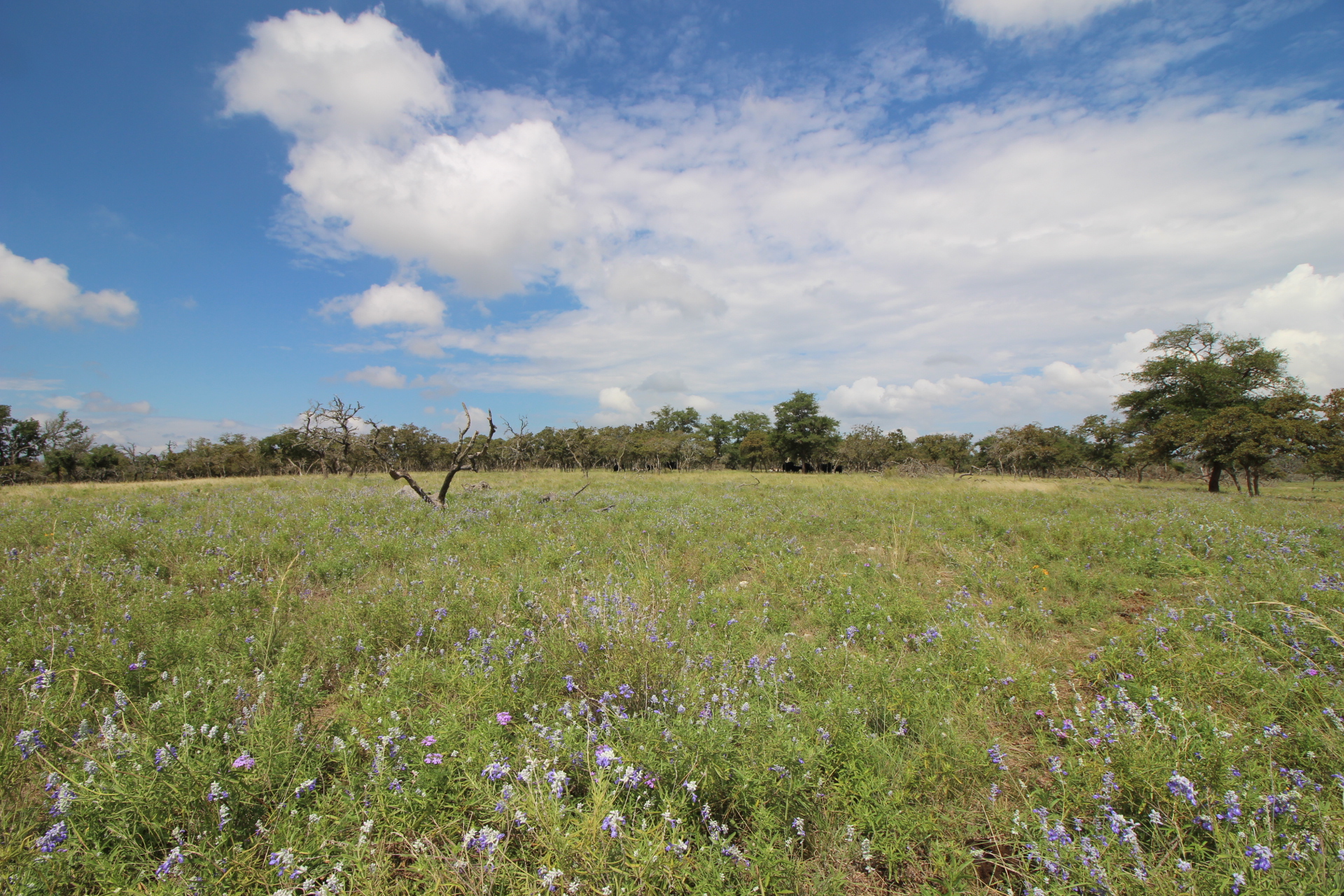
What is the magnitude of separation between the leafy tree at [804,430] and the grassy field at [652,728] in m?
65.0

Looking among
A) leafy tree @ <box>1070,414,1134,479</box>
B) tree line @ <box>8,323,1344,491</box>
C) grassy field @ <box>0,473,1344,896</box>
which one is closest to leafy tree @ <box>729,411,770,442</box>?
tree line @ <box>8,323,1344,491</box>

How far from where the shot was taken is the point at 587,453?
229 ft

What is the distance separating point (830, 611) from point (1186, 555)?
6.25 metres

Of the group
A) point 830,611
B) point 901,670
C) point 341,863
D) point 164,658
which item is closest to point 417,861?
point 341,863

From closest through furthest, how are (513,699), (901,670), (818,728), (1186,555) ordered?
(818,728), (513,699), (901,670), (1186,555)

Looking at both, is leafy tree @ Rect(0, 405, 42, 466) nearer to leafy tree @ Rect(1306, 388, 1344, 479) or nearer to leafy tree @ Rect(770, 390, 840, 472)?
leafy tree @ Rect(770, 390, 840, 472)

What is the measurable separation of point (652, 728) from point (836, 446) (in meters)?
73.0

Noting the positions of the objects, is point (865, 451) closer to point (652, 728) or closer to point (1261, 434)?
point (1261, 434)

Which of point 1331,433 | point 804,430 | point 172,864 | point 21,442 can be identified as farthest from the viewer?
point 804,430

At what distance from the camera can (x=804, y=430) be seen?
71312 millimetres

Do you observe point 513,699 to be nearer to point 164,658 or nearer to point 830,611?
point 164,658

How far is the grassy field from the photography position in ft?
7.32

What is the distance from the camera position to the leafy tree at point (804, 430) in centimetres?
7119

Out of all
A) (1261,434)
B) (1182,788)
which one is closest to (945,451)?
(1261,434)
